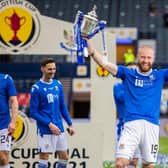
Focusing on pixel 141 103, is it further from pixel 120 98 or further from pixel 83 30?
pixel 120 98

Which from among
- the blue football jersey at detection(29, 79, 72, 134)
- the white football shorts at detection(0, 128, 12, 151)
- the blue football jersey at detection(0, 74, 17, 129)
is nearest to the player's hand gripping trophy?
the blue football jersey at detection(0, 74, 17, 129)

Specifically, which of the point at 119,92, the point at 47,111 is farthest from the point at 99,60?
the point at 119,92

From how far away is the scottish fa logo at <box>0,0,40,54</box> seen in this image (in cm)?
1005

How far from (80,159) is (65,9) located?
16928 millimetres

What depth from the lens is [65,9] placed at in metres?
26.4

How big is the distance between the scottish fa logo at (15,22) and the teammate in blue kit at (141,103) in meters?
3.49

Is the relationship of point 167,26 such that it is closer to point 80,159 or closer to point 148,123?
point 80,159

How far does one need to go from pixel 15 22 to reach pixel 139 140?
389 centimetres

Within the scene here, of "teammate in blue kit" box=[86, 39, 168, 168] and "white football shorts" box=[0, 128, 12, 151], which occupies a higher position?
"teammate in blue kit" box=[86, 39, 168, 168]

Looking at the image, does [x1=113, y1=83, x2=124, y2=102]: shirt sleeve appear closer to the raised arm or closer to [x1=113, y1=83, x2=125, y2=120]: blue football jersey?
[x1=113, y1=83, x2=125, y2=120]: blue football jersey

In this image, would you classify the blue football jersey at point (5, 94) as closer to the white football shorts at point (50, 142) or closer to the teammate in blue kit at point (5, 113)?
the teammate in blue kit at point (5, 113)

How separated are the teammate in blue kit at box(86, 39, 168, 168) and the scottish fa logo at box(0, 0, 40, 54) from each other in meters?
3.49

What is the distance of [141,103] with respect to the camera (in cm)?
685

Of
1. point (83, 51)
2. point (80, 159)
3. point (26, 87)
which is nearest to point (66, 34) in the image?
point (80, 159)
